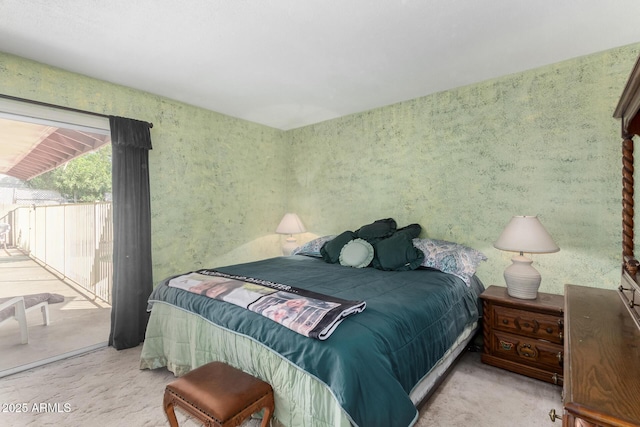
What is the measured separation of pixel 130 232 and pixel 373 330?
2.49 meters

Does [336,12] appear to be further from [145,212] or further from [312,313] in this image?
[145,212]

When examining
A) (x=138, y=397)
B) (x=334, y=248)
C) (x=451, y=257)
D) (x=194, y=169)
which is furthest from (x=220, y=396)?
(x=194, y=169)

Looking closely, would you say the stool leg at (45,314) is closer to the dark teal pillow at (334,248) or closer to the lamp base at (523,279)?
the dark teal pillow at (334,248)

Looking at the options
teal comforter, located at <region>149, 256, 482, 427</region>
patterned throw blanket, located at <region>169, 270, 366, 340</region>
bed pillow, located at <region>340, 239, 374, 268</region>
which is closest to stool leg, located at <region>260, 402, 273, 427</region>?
teal comforter, located at <region>149, 256, 482, 427</region>

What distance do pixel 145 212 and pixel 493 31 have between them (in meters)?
3.23

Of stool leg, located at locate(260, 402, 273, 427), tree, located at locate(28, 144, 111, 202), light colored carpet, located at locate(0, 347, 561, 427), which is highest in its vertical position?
tree, located at locate(28, 144, 111, 202)

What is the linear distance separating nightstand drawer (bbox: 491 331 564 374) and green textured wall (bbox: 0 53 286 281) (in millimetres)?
2951

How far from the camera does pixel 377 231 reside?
10.4 ft

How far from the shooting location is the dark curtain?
9.19 ft

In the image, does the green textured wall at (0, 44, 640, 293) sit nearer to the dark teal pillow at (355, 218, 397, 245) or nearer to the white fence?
the dark teal pillow at (355, 218, 397, 245)

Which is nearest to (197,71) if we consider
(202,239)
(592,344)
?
(202,239)

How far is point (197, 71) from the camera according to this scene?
2.64m

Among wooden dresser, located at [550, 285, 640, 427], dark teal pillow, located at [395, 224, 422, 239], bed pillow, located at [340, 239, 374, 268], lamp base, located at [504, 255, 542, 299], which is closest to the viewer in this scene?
wooden dresser, located at [550, 285, 640, 427]

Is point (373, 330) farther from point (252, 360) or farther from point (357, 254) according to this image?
point (357, 254)
